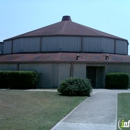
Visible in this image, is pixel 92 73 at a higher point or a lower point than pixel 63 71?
lower

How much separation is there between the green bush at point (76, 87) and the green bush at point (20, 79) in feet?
25.2

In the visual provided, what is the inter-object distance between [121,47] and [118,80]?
36.1ft

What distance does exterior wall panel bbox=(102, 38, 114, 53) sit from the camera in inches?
1387

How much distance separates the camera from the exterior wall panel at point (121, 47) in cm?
3722

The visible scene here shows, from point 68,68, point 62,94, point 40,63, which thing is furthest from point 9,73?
point 62,94

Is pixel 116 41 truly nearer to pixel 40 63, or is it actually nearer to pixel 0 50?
pixel 40 63

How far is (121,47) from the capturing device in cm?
3794

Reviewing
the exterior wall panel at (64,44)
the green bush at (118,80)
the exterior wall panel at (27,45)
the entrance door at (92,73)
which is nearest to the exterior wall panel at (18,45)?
the exterior wall panel at (27,45)

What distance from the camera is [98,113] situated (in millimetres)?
11797

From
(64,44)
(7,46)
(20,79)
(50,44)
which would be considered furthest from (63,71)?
(7,46)

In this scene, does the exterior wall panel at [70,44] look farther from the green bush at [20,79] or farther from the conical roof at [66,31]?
the green bush at [20,79]

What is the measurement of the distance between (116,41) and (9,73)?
16247 millimetres

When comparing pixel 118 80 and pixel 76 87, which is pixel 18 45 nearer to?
pixel 118 80

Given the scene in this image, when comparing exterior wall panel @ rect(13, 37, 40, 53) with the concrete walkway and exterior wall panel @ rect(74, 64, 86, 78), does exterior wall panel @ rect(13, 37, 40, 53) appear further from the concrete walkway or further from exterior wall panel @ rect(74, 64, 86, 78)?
the concrete walkway
